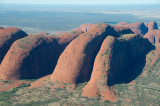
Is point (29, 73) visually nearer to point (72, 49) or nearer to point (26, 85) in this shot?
point (26, 85)

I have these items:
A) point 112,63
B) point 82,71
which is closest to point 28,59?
point 82,71

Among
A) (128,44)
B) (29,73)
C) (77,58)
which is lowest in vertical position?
(29,73)

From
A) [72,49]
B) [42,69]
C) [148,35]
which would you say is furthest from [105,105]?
[148,35]

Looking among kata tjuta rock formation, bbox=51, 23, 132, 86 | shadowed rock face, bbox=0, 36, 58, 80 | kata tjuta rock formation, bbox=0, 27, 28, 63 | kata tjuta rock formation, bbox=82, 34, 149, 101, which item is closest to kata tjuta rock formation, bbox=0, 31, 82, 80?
shadowed rock face, bbox=0, 36, 58, 80

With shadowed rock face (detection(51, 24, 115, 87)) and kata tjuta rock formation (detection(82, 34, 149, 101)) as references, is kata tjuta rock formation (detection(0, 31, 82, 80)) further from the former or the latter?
kata tjuta rock formation (detection(82, 34, 149, 101))

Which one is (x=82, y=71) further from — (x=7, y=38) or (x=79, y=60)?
(x=7, y=38)
